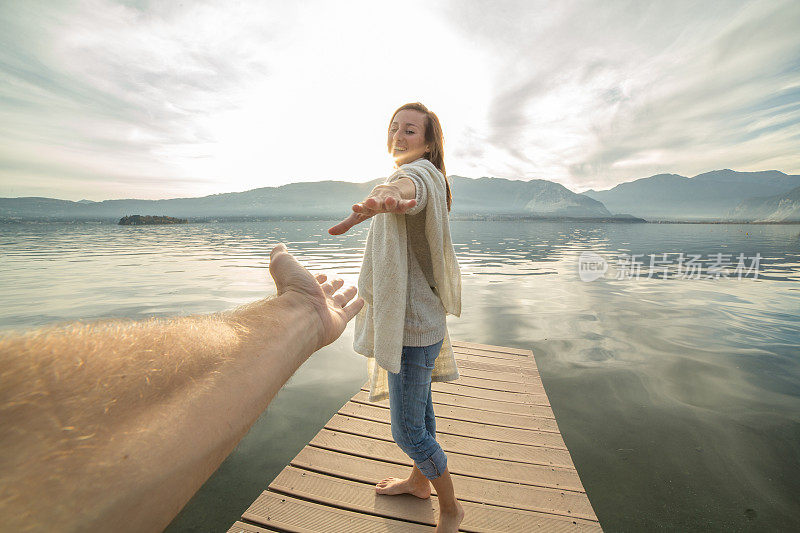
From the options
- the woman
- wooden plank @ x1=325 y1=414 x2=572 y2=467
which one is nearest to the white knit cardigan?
the woman

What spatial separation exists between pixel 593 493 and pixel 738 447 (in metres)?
2.24

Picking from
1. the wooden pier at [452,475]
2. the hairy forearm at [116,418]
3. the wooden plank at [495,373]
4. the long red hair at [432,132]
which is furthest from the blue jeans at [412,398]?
the wooden plank at [495,373]

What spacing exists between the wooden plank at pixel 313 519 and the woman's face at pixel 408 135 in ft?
8.40

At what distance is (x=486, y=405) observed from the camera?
411 centimetres

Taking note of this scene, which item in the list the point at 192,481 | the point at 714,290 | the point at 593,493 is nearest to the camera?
the point at 192,481

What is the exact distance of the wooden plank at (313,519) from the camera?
8.14 ft

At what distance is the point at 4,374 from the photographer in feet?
2.33

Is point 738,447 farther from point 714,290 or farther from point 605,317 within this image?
point 714,290

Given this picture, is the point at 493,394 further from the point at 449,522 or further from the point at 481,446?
the point at 449,522

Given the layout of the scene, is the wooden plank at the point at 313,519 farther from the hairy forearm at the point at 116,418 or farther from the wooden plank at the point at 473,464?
the hairy forearm at the point at 116,418

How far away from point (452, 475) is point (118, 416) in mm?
2863

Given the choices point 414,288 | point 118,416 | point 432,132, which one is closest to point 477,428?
point 414,288

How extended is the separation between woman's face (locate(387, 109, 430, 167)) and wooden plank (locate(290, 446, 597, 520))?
2608 millimetres

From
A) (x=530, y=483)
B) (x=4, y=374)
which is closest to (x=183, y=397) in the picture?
(x=4, y=374)
